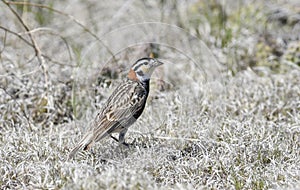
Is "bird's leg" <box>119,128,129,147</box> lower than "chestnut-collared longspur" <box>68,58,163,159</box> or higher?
lower

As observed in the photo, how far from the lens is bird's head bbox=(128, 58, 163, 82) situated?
14.3 ft

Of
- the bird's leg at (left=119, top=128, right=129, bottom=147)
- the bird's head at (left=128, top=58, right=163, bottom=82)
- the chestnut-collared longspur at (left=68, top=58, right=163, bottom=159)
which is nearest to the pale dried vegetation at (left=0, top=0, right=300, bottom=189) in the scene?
the bird's leg at (left=119, top=128, right=129, bottom=147)

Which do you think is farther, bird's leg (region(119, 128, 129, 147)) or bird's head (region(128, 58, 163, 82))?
bird's leg (region(119, 128, 129, 147))

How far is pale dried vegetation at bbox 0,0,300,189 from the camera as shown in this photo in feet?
14.0

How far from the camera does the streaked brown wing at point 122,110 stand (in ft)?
14.3

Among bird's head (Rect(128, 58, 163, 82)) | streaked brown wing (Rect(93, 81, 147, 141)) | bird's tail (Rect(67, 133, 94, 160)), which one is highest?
bird's head (Rect(128, 58, 163, 82))

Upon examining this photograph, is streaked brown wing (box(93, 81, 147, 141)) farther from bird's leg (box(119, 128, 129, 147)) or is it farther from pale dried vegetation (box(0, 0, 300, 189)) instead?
pale dried vegetation (box(0, 0, 300, 189))

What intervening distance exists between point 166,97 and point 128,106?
1.30 meters

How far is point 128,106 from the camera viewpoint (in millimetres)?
4375

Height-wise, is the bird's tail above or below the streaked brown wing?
below

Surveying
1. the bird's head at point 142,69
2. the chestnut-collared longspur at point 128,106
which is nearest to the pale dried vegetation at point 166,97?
the chestnut-collared longspur at point 128,106

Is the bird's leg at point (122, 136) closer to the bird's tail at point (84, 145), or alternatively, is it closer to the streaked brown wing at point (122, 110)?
the streaked brown wing at point (122, 110)

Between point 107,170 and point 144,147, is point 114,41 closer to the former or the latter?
point 144,147

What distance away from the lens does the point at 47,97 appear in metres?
5.93
